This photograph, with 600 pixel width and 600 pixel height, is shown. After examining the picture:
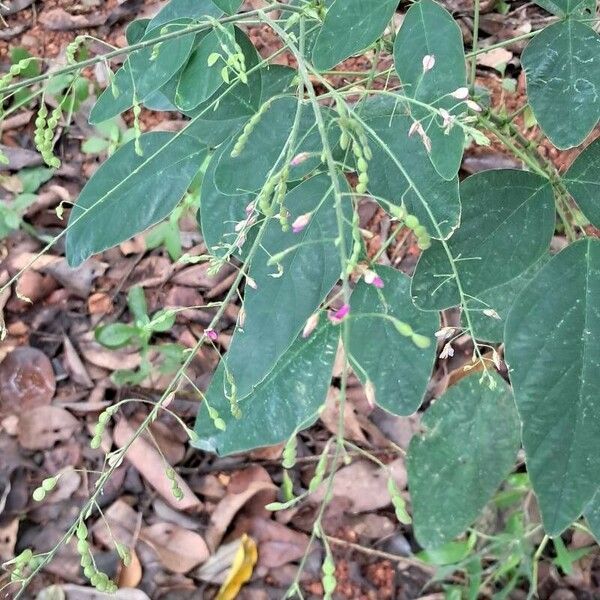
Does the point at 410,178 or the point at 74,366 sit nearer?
the point at 410,178

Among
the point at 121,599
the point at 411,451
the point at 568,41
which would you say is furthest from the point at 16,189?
the point at 568,41

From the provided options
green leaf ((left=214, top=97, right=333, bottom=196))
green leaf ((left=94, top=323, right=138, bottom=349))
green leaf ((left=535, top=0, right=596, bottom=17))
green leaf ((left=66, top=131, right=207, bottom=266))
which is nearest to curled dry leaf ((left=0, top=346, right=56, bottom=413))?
green leaf ((left=94, top=323, right=138, bottom=349))

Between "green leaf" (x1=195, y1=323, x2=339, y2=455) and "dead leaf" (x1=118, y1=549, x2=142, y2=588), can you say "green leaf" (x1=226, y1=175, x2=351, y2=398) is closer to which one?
"green leaf" (x1=195, y1=323, x2=339, y2=455)

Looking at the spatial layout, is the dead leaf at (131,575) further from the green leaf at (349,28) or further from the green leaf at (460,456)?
the green leaf at (349,28)

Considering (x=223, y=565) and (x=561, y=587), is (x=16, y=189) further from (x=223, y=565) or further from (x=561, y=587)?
(x=561, y=587)

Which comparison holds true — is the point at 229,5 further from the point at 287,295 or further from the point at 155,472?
the point at 155,472

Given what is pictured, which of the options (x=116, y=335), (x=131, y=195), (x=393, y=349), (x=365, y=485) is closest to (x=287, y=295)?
(x=393, y=349)

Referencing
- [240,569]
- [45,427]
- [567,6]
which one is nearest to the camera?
[567,6]
